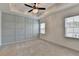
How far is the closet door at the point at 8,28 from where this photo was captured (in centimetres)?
179

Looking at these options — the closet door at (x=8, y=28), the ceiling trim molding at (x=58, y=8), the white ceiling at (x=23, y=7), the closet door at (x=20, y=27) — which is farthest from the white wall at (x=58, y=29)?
the closet door at (x=8, y=28)

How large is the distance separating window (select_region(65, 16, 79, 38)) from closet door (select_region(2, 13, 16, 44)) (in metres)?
1.09

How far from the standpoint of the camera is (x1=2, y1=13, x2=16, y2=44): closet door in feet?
5.87

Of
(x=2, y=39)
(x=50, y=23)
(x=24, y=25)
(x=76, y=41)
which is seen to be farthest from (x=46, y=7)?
(x=2, y=39)

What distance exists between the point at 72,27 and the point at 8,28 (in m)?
1.26

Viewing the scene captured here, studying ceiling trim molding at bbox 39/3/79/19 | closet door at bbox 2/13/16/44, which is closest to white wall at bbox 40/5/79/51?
ceiling trim molding at bbox 39/3/79/19

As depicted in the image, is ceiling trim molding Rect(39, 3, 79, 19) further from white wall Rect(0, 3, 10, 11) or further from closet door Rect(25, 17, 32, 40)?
white wall Rect(0, 3, 10, 11)

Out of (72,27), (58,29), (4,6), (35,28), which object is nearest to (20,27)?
(35,28)

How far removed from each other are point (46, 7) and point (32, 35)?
655mm

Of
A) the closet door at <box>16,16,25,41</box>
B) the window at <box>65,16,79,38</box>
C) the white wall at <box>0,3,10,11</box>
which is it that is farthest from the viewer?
the closet door at <box>16,16,25,41</box>

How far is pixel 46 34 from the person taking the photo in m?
2.08

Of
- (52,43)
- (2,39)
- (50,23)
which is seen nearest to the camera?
(2,39)

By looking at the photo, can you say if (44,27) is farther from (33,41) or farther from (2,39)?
(2,39)

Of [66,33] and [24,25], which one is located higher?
[24,25]
